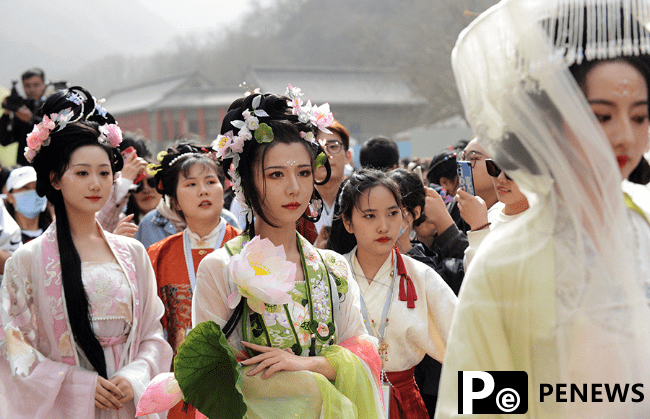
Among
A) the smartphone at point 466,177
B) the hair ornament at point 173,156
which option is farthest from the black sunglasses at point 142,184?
the smartphone at point 466,177

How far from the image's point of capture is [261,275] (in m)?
1.94

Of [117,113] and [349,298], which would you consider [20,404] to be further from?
[117,113]

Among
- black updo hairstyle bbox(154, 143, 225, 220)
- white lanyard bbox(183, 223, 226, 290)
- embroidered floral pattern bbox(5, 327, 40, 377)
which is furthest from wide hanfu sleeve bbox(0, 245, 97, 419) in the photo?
black updo hairstyle bbox(154, 143, 225, 220)

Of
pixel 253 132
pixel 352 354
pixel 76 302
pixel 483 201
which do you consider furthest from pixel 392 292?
Answer: pixel 76 302

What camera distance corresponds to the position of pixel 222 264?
205 centimetres

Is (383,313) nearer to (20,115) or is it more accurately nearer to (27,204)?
(27,204)

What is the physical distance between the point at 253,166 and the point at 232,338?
1.91 feet

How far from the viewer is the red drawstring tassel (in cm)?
271

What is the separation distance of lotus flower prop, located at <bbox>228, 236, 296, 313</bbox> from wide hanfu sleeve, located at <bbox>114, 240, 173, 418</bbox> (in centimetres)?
90

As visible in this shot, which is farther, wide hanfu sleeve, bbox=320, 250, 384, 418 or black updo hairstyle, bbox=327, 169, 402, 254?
black updo hairstyle, bbox=327, 169, 402, 254

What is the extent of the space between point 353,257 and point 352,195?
29 cm

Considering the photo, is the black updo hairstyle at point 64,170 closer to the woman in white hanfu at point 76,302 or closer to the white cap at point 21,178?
the woman in white hanfu at point 76,302

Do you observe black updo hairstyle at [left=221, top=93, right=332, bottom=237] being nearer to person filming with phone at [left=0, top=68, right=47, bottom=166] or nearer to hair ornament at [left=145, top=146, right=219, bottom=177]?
hair ornament at [left=145, top=146, right=219, bottom=177]

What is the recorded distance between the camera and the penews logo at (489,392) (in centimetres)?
123
